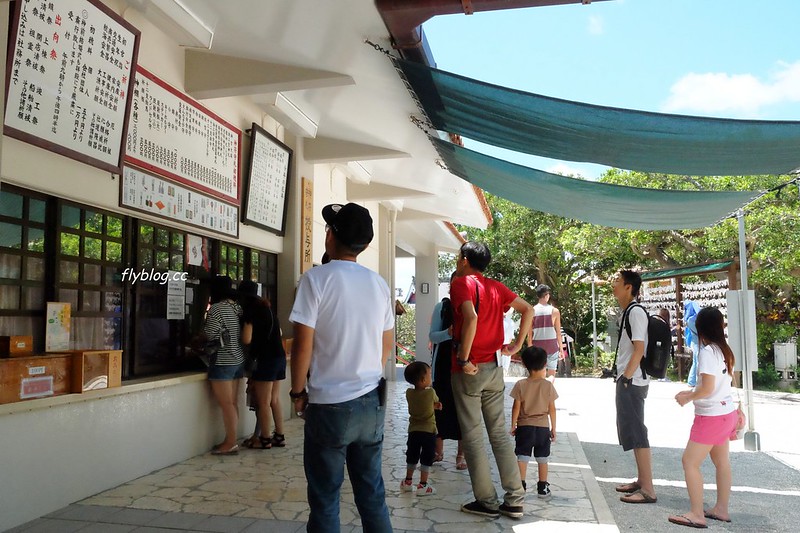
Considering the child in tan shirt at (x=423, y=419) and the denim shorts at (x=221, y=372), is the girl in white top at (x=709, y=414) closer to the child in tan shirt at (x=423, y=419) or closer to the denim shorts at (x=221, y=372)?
the child in tan shirt at (x=423, y=419)

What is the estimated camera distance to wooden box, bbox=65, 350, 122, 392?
3.85 metres

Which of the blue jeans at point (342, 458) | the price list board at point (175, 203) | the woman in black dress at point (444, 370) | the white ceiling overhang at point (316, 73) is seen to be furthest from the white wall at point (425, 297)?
the blue jeans at point (342, 458)

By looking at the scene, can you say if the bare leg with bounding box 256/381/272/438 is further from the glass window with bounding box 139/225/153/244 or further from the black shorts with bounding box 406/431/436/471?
the black shorts with bounding box 406/431/436/471

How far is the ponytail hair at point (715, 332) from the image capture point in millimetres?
3883

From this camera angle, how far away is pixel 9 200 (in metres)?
3.64

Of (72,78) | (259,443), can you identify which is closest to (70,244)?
(72,78)

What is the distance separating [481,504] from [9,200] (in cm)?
334

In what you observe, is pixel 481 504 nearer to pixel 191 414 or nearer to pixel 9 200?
pixel 191 414

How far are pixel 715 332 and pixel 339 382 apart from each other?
2631mm

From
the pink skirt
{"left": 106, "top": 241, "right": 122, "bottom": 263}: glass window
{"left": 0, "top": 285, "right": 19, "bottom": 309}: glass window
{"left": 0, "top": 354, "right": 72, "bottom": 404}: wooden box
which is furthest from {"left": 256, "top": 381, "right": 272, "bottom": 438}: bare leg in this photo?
the pink skirt

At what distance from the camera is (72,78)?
377 cm

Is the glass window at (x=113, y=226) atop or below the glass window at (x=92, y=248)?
atop

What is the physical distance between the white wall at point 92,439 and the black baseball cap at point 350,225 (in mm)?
2179

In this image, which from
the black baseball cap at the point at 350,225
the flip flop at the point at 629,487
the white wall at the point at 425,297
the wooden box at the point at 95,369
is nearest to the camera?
the black baseball cap at the point at 350,225
